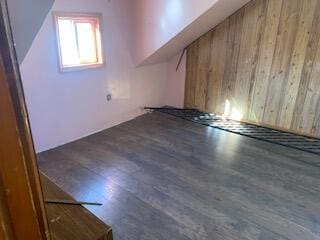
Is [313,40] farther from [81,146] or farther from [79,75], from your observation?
[81,146]

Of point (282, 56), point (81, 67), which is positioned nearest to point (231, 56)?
point (282, 56)

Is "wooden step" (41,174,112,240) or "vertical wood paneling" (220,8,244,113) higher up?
"vertical wood paneling" (220,8,244,113)

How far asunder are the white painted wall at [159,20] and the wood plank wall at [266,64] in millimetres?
832

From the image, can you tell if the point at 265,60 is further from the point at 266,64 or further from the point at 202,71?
the point at 202,71

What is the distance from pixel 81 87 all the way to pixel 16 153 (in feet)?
8.79

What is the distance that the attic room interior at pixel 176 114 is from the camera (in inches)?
70.3

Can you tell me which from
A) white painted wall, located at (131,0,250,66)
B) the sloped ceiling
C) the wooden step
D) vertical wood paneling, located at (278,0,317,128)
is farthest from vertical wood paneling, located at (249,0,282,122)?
the wooden step

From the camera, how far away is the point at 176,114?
3906mm

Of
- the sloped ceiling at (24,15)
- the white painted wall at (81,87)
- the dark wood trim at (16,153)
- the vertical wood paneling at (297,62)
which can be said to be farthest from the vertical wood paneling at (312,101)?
the dark wood trim at (16,153)

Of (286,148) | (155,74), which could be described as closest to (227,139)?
(286,148)

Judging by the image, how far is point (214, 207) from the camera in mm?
1914

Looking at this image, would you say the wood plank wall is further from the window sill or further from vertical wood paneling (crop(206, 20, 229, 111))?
the window sill

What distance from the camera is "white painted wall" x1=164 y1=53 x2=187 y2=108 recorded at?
399 cm

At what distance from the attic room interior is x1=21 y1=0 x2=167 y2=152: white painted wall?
0.5 inches
